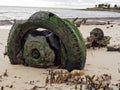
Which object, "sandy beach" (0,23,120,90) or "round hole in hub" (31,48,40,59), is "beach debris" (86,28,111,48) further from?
"round hole in hub" (31,48,40,59)

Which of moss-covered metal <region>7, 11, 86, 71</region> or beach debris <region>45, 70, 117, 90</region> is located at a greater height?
moss-covered metal <region>7, 11, 86, 71</region>

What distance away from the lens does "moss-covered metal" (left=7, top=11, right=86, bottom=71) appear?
6.28 meters

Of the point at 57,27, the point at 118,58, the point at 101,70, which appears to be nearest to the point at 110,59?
the point at 118,58

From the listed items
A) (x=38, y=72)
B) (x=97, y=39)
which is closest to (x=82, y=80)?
(x=38, y=72)

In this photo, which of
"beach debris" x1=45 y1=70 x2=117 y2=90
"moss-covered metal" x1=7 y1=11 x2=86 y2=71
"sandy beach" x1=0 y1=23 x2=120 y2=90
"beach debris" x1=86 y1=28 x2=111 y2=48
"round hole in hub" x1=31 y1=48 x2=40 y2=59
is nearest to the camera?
"beach debris" x1=45 y1=70 x2=117 y2=90

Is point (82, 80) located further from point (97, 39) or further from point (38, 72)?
point (97, 39)

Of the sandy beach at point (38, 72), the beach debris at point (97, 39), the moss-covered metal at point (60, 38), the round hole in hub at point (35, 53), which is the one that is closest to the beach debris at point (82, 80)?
the sandy beach at point (38, 72)

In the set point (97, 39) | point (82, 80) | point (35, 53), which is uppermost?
point (97, 39)

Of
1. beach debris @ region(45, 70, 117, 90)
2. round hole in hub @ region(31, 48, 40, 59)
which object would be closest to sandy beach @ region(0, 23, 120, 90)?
beach debris @ region(45, 70, 117, 90)

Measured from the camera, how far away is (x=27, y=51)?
6.48 meters

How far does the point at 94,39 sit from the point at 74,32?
3697 millimetres

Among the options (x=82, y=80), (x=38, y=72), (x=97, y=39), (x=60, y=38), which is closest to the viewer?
(x=82, y=80)

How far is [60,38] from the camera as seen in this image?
21.0 ft

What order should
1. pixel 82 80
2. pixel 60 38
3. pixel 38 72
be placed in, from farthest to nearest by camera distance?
pixel 60 38 < pixel 38 72 < pixel 82 80
